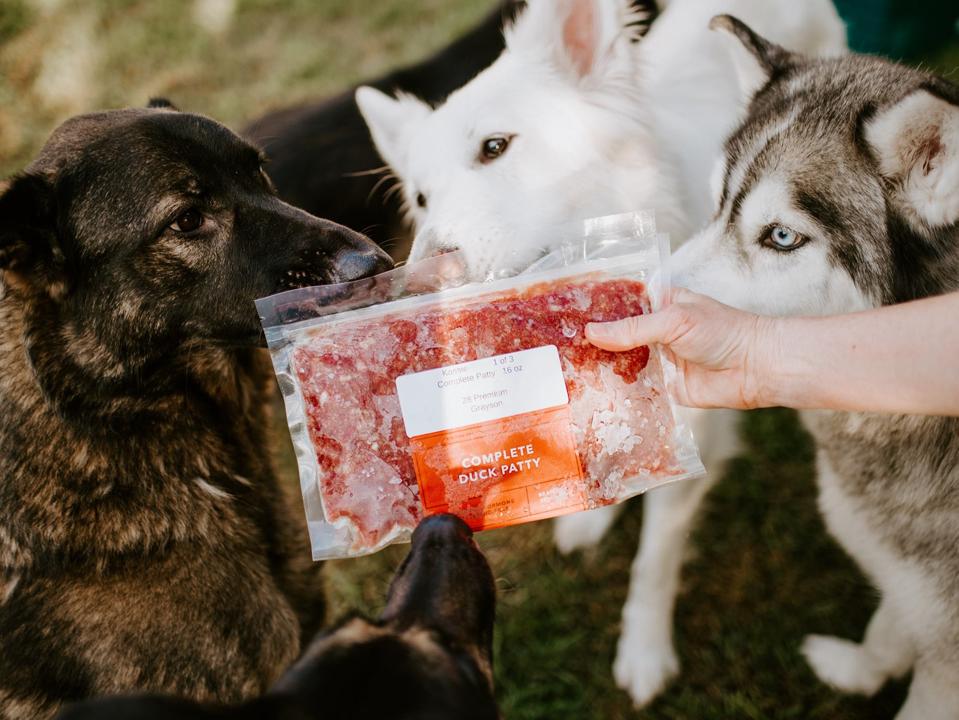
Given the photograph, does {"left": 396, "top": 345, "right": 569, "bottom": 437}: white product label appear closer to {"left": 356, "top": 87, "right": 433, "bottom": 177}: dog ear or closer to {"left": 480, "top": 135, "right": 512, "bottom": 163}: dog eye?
{"left": 480, "top": 135, "right": 512, "bottom": 163}: dog eye

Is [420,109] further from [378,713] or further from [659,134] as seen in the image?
[378,713]

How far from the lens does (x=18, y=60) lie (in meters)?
4.93

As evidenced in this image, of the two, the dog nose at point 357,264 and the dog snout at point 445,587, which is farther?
the dog nose at point 357,264

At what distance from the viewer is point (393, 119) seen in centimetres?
245

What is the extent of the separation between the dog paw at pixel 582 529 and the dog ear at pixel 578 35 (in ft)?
5.90

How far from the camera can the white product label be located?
1.63 meters

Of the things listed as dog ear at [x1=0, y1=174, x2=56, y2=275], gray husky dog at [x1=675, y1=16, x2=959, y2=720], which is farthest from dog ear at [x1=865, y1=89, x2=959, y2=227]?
dog ear at [x1=0, y1=174, x2=56, y2=275]

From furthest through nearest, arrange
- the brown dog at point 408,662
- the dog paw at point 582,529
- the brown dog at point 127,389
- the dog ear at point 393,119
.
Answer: the dog paw at point 582,529 → the dog ear at point 393,119 → the brown dog at point 127,389 → the brown dog at point 408,662

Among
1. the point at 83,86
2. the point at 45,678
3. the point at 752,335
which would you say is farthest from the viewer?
the point at 83,86

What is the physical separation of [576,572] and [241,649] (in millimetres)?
1559

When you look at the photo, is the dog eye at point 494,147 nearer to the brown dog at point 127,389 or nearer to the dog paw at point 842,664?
the brown dog at point 127,389

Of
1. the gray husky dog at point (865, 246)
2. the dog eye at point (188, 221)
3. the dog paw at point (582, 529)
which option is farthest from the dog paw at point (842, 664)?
the dog eye at point (188, 221)

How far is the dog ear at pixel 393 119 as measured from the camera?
243cm

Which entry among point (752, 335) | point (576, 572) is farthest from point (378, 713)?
point (576, 572)
